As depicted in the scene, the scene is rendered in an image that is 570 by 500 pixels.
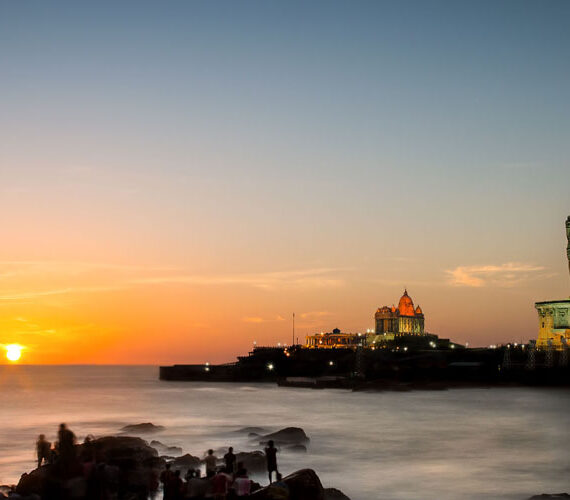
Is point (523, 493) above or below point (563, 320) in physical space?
below

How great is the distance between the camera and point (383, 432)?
68.6 metres

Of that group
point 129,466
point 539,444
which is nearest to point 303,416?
point 539,444

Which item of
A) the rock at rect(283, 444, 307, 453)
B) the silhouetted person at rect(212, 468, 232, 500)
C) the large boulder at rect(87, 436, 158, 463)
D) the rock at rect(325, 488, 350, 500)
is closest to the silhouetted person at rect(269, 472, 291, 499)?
the silhouetted person at rect(212, 468, 232, 500)

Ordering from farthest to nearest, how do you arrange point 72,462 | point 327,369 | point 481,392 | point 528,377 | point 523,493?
1. point 327,369
2. point 528,377
3. point 481,392
4. point 523,493
5. point 72,462

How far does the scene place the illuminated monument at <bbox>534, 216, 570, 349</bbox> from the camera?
16075cm

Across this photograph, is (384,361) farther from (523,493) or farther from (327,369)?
(523,493)

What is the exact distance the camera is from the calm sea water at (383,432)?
1678 inches

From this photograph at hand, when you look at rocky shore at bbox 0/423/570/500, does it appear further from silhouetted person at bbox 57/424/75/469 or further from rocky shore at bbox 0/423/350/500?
silhouetted person at bbox 57/424/75/469

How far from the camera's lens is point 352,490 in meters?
39.3

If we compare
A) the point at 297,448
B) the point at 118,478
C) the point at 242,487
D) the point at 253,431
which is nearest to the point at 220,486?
the point at 242,487

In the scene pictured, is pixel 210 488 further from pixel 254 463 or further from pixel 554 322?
pixel 554 322

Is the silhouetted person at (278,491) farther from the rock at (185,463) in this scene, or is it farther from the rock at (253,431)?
the rock at (253,431)

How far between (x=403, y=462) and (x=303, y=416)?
37.4 metres

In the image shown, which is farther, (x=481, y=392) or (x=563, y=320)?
(x=563, y=320)
